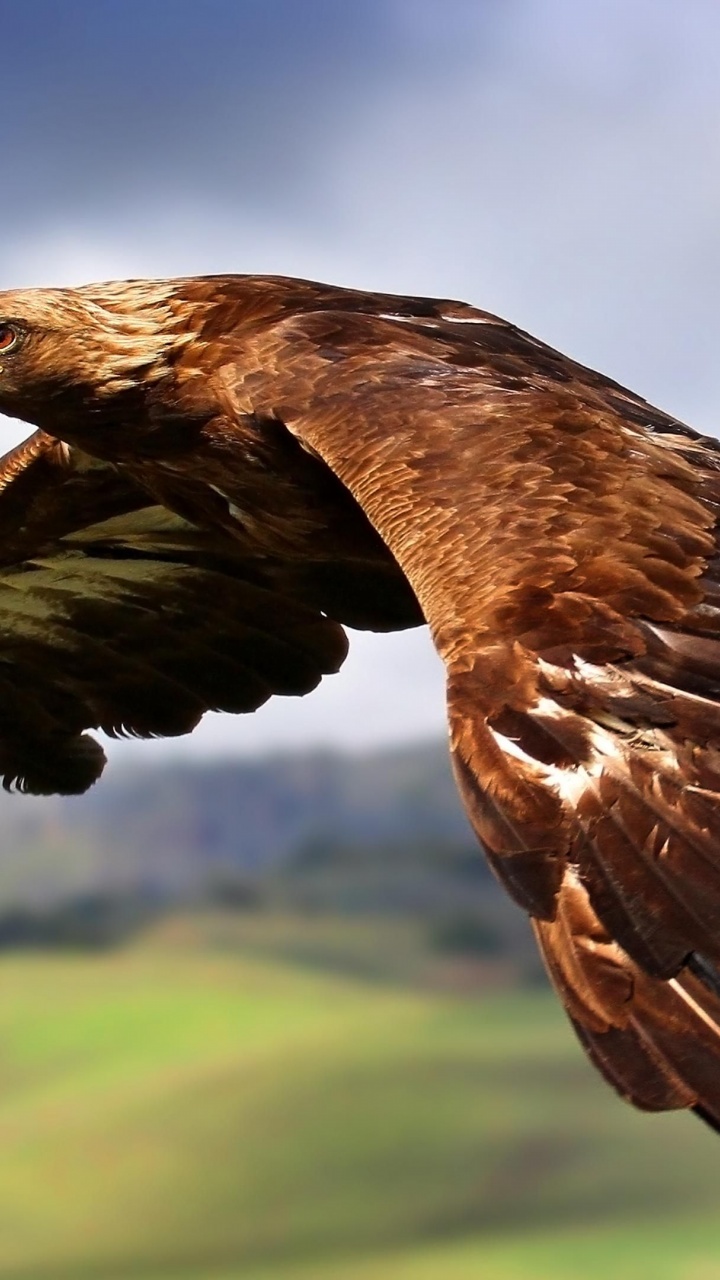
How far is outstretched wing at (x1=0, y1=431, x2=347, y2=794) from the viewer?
7.12 meters

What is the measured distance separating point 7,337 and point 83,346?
0.22m

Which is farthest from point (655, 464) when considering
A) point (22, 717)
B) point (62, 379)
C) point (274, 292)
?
point (22, 717)

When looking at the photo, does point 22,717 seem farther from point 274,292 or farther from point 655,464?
point 655,464

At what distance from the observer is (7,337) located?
5770 mm

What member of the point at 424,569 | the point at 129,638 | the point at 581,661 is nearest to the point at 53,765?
the point at 129,638

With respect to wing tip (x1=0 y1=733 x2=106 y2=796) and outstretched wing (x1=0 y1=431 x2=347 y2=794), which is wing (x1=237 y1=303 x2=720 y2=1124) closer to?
outstretched wing (x1=0 y1=431 x2=347 y2=794)

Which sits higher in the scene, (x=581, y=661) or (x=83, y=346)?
(x=83, y=346)

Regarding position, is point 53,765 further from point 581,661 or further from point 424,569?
point 581,661

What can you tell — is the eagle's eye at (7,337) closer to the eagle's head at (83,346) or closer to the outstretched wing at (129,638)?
the eagle's head at (83,346)

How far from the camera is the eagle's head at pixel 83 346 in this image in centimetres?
566

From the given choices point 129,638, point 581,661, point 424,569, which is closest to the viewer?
point 581,661

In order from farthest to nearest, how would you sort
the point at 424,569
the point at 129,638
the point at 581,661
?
the point at 129,638
the point at 424,569
the point at 581,661

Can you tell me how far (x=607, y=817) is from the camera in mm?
3951

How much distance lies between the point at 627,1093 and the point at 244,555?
347cm
